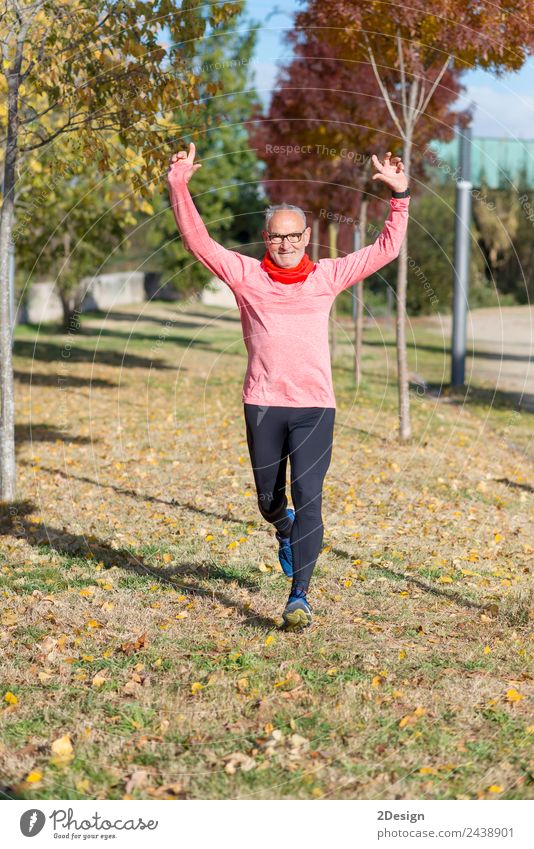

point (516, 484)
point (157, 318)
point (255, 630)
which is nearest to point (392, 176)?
point (255, 630)

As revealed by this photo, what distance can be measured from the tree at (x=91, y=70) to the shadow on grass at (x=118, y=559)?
0.86 m

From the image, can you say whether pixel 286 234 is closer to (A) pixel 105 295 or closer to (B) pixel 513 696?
(B) pixel 513 696

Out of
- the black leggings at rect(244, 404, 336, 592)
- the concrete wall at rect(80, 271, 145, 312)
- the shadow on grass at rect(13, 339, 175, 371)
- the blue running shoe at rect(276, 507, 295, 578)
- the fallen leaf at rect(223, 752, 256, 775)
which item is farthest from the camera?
the concrete wall at rect(80, 271, 145, 312)

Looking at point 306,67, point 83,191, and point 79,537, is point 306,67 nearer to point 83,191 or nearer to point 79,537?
point 83,191

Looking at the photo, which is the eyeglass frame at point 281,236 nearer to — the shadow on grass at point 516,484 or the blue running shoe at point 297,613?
the blue running shoe at point 297,613

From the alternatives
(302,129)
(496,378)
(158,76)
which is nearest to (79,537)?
(158,76)

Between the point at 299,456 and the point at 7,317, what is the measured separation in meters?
4.57

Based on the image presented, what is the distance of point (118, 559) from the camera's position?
7387 millimetres

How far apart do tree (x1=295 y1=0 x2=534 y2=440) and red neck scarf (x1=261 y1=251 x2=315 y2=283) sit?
525 cm

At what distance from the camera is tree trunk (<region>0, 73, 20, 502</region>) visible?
8.77 m

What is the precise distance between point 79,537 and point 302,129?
1119cm

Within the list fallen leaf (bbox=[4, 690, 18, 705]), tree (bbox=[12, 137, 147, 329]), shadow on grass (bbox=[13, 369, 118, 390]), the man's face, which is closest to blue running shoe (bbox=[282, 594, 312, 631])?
fallen leaf (bbox=[4, 690, 18, 705])

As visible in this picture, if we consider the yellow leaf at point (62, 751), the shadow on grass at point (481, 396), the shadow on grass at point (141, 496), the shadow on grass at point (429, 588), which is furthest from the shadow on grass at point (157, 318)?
the yellow leaf at point (62, 751)

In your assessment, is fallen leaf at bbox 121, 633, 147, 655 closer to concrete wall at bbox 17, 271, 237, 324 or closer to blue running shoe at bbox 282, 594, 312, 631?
blue running shoe at bbox 282, 594, 312, 631
